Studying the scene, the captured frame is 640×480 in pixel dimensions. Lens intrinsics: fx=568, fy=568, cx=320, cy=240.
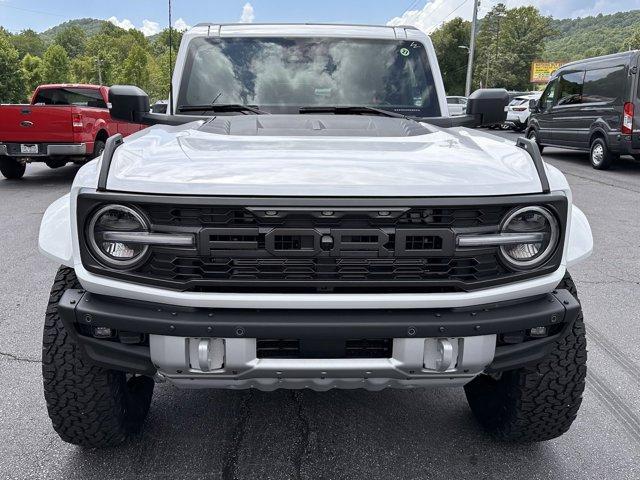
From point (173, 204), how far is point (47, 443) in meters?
1.46

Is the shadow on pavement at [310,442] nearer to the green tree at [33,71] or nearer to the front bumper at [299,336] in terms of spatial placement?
the front bumper at [299,336]

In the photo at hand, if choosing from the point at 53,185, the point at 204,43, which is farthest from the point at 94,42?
the point at 204,43

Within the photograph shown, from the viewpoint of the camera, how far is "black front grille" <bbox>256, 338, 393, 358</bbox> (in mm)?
1977

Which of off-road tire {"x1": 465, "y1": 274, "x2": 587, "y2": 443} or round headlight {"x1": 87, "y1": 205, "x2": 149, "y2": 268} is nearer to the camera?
round headlight {"x1": 87, "y1": 205, "x2": 149, "y2": 268}

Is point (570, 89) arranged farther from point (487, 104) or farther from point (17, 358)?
point (17, 358)

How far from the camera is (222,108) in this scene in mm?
3445

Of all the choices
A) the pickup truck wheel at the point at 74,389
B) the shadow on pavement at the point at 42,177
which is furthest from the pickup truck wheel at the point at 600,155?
the pickup truck wheel at the point at 74,389

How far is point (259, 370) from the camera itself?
1988 mm

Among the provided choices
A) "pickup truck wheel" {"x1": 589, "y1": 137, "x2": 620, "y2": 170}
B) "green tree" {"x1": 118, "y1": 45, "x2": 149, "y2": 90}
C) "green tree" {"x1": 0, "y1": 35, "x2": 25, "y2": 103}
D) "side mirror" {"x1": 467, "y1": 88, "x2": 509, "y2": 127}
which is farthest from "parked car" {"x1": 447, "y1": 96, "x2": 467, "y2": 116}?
"green tree" {"x1": 118, "y1": 45, "x2": 149, "y2": 90}

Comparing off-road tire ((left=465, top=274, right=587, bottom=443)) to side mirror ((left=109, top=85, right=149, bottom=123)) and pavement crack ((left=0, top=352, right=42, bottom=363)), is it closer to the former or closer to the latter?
side mirror ((left=109, top=85, right=149, bottom=123))

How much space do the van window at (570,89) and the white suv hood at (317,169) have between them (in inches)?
468

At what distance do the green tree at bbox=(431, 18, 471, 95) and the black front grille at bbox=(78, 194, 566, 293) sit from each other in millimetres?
79773

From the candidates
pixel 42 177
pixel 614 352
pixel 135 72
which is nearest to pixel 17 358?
pixel 614 352

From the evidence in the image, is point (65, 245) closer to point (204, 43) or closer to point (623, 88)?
point (204, 43)
